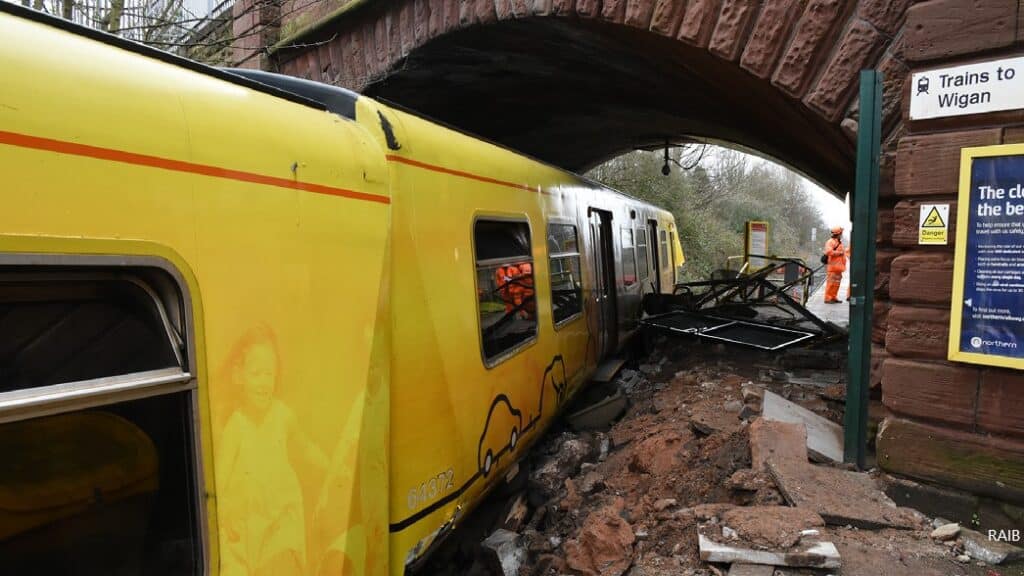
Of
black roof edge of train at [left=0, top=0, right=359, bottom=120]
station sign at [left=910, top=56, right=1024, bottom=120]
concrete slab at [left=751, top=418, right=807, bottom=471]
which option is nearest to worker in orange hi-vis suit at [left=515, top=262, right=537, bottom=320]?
concrete slab at [left=751, top=418, right=807, bottom=471]

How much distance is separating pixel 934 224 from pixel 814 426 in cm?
158

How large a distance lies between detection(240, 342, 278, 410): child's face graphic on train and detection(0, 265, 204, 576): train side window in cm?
19

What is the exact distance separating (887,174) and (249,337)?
10.7 ft

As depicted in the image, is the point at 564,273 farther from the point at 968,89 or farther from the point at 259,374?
the point at 259,374

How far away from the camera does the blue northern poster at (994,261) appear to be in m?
2.73

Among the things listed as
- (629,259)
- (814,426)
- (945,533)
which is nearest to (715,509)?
(945,533)

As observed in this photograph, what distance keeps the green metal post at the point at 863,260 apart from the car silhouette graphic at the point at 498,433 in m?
1.92

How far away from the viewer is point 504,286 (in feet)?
12.9

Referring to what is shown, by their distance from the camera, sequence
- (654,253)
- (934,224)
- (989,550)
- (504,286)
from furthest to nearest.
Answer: (654,253) → (504,286) → (934,224) → (989,550)

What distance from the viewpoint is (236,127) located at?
6.17 ft

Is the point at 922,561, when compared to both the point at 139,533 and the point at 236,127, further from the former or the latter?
the point at 236,127

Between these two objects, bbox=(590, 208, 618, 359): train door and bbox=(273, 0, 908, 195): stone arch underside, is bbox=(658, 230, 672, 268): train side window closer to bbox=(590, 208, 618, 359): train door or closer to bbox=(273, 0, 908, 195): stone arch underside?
bbox=(273, 0, 908, 195): stone arch underside

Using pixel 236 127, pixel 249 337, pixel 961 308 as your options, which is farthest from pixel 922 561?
pixel 236 127

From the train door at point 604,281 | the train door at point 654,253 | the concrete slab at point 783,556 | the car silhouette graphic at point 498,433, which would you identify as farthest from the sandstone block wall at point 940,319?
the train door at point 654,253
